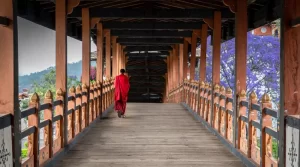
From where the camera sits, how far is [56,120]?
20.2 feet

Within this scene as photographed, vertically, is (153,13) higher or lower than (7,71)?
higher

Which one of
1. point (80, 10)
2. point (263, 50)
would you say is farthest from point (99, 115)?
point (263, 50)

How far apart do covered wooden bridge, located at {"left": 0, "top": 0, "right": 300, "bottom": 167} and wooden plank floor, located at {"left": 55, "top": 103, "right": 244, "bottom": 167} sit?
2 cm

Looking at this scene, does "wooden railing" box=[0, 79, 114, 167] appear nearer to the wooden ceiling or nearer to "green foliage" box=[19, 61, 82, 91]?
the wooden ceiling

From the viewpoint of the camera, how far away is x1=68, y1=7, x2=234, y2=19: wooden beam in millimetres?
10305

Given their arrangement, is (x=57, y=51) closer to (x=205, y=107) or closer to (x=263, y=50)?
(x=205, y=107)

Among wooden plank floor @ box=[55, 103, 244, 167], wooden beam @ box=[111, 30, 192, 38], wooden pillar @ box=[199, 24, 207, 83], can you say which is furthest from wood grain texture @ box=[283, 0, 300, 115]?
wooden beam @ box=[111, 30, 192, 38]

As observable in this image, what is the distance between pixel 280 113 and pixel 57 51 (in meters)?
4.36

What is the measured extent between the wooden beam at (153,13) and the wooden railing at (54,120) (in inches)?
74.4

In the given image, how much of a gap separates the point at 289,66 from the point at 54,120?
347 cm

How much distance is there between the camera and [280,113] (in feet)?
13.1

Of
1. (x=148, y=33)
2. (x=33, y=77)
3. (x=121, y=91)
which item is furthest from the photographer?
(x=33, y=77)

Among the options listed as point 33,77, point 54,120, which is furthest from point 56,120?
point 33,77

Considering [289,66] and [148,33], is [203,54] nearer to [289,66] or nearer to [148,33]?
[148,33]
